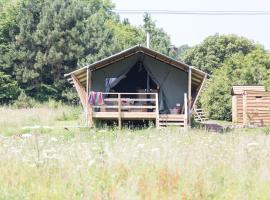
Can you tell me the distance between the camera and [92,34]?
148 feet

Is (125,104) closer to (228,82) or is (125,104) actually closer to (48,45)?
(228,82)

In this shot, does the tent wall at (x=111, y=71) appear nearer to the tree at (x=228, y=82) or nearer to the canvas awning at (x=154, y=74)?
the canvas awning at (x=154, y=74)

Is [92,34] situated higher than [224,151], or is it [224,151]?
[92,34]

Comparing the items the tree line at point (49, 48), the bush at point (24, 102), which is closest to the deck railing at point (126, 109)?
the tree line at point (49, 48)

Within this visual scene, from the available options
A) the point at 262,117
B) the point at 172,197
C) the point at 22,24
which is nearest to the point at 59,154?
the point at 172,197

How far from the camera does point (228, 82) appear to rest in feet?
116

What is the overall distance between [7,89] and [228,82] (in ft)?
62.9

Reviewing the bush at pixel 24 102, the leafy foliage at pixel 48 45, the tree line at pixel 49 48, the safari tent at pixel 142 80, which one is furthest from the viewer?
the leafy foliage at pixel 48 45

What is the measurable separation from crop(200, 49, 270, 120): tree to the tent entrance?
11709 mm

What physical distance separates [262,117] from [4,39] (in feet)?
85.8

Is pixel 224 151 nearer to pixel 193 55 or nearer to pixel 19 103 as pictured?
pixel 19 103

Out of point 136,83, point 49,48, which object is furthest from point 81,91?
point 49,48

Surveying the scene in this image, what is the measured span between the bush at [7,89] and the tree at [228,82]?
16445 millimetres

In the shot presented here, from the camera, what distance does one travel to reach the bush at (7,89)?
137ft
